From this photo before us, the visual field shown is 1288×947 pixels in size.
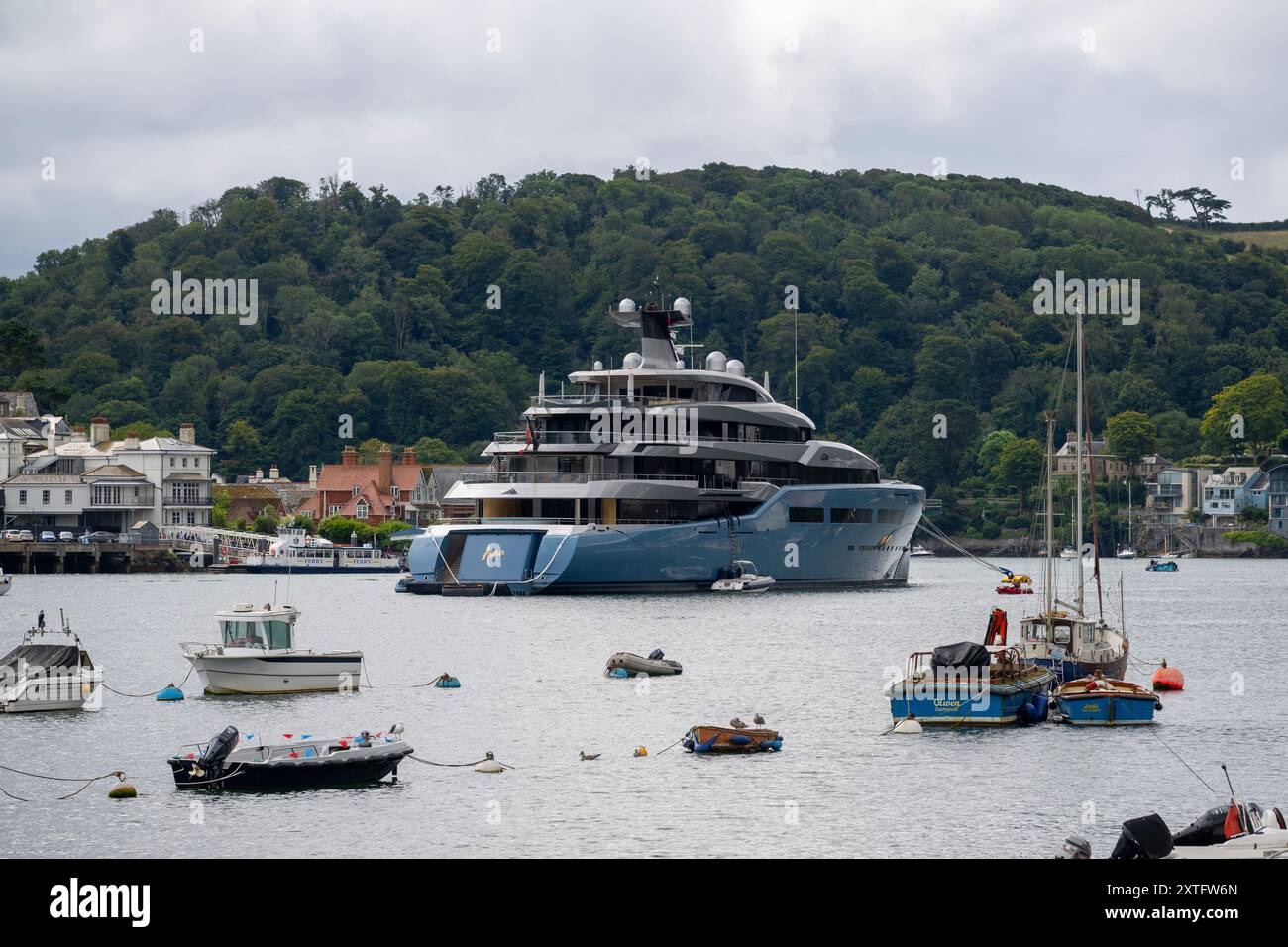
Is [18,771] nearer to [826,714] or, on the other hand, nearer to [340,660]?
[340,660]

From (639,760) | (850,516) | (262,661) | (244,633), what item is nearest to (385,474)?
(850,516)

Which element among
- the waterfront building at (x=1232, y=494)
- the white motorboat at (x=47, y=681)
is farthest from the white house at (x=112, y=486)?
the waterfront building at (x=1232, y=494)

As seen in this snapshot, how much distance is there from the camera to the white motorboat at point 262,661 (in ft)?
144

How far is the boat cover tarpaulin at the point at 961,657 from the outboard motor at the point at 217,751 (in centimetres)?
1618

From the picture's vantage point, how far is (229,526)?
5704 inches

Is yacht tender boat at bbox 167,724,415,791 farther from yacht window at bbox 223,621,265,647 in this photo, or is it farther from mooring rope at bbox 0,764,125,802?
yacht window at bbox 223,621,265,647

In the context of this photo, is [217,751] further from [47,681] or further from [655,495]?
[655,495]

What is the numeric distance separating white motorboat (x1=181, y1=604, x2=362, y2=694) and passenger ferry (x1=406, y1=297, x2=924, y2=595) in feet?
104

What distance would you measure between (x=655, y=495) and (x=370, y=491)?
74584 millimetres

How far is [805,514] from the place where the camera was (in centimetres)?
8531

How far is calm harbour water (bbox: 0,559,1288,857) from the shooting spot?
27641mm

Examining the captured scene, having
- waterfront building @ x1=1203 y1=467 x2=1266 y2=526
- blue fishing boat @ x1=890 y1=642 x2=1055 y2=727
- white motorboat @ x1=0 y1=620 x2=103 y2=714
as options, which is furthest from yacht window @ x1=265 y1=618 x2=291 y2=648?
waterfront building @ x1=1203 y1=467 x2=1266 y2=526
